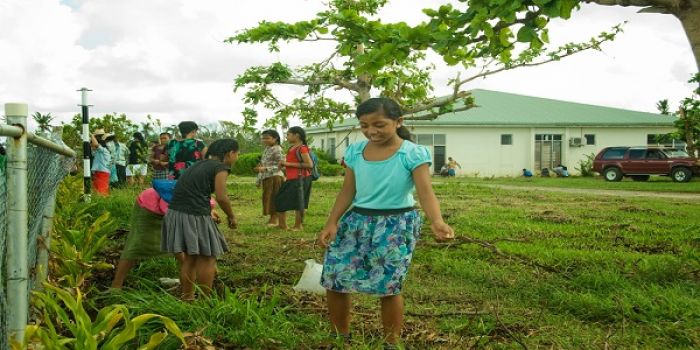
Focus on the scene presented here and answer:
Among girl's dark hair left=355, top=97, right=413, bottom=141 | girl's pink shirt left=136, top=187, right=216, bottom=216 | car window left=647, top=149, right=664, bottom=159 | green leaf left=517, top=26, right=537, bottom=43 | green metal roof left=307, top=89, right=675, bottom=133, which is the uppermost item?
green metal roof left=307, top=89, right=675, bottom=133

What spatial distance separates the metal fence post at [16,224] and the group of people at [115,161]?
32.3 feet

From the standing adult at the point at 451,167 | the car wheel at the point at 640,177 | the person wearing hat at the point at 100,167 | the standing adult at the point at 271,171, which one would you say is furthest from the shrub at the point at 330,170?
the standing adult at the point at 271,171

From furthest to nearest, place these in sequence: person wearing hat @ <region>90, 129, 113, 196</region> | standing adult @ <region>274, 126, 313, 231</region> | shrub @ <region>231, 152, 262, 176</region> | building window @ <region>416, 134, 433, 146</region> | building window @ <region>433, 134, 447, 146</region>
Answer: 1. building window @ <region>433, 134, 447, 146</region>
2. building window @ <region>416, 134, 433, 146</region>
3. shrub @ <region>231, 152, 262, 176</region>
4. person wearing hat @ <region>90, 129, 113, 196</region>
5. standing adult @ <region>274, 126, 313, 231</region>

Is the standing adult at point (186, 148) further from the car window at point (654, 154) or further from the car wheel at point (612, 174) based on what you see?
the car window at point (654, 154)

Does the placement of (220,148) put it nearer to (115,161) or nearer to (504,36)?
(504,36)

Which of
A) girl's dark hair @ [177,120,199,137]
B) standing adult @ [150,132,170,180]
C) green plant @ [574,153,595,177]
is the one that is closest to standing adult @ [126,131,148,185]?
standing adult @ [150,132,170,180]

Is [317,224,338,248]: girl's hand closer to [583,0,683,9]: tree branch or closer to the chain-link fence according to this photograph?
the chain-link fence

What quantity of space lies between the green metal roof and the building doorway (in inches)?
28.8

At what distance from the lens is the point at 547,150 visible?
112ft

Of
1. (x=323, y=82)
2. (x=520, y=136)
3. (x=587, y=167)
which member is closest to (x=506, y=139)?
(x=520, y=136)

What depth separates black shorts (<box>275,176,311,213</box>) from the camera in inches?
373

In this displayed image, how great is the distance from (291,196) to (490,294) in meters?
4.58

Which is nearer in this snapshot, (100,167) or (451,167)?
(100,167)

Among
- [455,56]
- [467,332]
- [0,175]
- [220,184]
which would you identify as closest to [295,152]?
[455,56]
